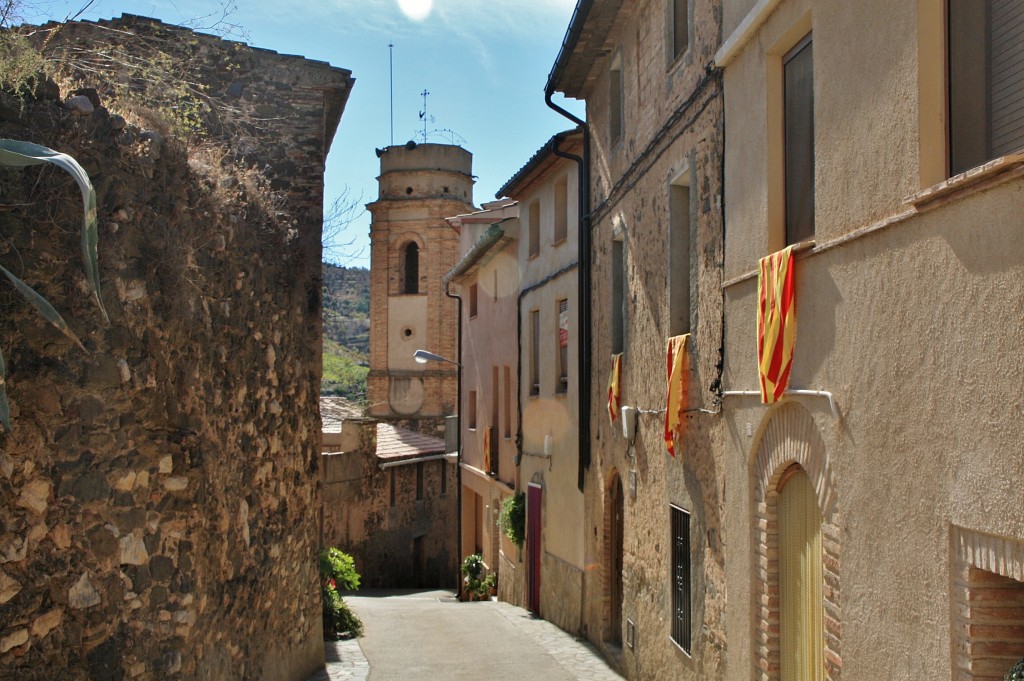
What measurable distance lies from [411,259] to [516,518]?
1064 inches

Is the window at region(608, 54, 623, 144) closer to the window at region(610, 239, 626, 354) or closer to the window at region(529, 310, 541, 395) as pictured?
the window at region(610, 239, 626, 354)

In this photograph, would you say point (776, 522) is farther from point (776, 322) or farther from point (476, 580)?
point (476, 580)

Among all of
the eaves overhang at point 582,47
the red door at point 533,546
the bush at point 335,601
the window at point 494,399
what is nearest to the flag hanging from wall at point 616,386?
the eaves overhang at point 582,47

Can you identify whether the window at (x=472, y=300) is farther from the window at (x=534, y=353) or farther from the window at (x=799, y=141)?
the window at (x=799, y=141)

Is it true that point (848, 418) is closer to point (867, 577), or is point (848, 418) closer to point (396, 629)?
point (867, 577)

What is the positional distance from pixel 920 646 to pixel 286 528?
6625 millimetres

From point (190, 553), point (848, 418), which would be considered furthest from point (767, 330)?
point (190, 553)

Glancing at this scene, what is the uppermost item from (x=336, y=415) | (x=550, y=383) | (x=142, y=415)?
(x=550, y=383)

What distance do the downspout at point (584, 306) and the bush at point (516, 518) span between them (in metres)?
4.39

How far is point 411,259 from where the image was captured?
45125 millimetres

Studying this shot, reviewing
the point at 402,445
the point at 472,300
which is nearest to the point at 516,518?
the point at 472,300

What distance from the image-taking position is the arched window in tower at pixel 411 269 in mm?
44906

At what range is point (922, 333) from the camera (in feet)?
16.4

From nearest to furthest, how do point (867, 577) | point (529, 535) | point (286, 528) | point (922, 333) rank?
point (922, 333), point (867, 577), point (286, 528), point (529, 535)
